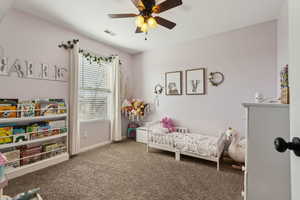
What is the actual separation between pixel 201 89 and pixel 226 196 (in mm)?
2141

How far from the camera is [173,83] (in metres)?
3.62

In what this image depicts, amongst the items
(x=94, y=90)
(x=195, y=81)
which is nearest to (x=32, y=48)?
(x=94, y=90)

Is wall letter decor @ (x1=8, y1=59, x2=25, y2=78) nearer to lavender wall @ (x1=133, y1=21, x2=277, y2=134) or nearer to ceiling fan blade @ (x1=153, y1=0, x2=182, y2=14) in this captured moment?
ceiling fan blade @ (x1=153, y1=0, x2=182, y2=14)

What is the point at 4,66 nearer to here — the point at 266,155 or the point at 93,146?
the point at 93,146

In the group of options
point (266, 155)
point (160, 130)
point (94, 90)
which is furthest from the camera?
point (94, 90)

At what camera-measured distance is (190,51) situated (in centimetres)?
340

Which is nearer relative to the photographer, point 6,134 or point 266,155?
point 266,155

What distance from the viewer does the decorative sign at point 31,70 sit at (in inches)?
83.6

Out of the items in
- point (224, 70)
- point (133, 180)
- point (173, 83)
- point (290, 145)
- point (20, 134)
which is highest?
point (224, 70)

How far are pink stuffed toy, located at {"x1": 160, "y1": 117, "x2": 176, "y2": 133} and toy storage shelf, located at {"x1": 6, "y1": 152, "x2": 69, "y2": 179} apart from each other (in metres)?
2.24

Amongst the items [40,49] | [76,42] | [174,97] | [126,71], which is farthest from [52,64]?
[174,97]

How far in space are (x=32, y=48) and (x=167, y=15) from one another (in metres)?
2.48

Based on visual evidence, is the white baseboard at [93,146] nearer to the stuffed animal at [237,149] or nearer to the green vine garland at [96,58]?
the green vine garland at [96,58]

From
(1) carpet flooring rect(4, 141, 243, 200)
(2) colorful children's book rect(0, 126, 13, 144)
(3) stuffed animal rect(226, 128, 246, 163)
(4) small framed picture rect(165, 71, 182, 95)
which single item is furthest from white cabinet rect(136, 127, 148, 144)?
(2) colorful children's book rect(0, 126, 13, 144)
